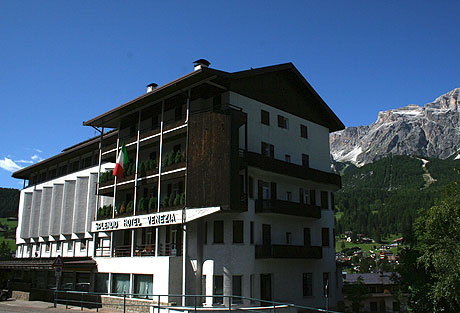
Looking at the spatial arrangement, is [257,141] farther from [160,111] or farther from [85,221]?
[85,221]

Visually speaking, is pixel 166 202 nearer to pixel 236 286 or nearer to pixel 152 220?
pixel 152 220

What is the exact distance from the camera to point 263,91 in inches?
1469

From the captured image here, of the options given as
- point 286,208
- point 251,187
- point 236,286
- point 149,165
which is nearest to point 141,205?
point 149,165

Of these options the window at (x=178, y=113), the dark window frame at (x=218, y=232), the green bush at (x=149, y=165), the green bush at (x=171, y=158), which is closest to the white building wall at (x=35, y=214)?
the green bush at (x=149, y=165)

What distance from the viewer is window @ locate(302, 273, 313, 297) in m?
37.8

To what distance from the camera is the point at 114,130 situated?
44875 mm

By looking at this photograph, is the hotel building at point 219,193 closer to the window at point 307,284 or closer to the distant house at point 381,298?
the window at point 307,284

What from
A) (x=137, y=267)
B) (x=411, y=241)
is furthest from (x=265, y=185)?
(x=411, y=241)

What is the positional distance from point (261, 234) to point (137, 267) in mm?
10037

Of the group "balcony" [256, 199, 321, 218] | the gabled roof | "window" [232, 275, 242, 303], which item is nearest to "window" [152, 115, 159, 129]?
the gabled roof

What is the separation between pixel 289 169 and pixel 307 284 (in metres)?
10.2

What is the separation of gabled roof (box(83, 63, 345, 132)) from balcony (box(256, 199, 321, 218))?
28.3ft

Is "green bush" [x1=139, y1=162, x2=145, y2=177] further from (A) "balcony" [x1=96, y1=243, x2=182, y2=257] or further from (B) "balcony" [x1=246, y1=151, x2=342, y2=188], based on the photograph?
(B) "balcony" [x1=246, y1=151, x2=342, y2=188]

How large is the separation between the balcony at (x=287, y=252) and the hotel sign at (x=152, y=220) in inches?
219
